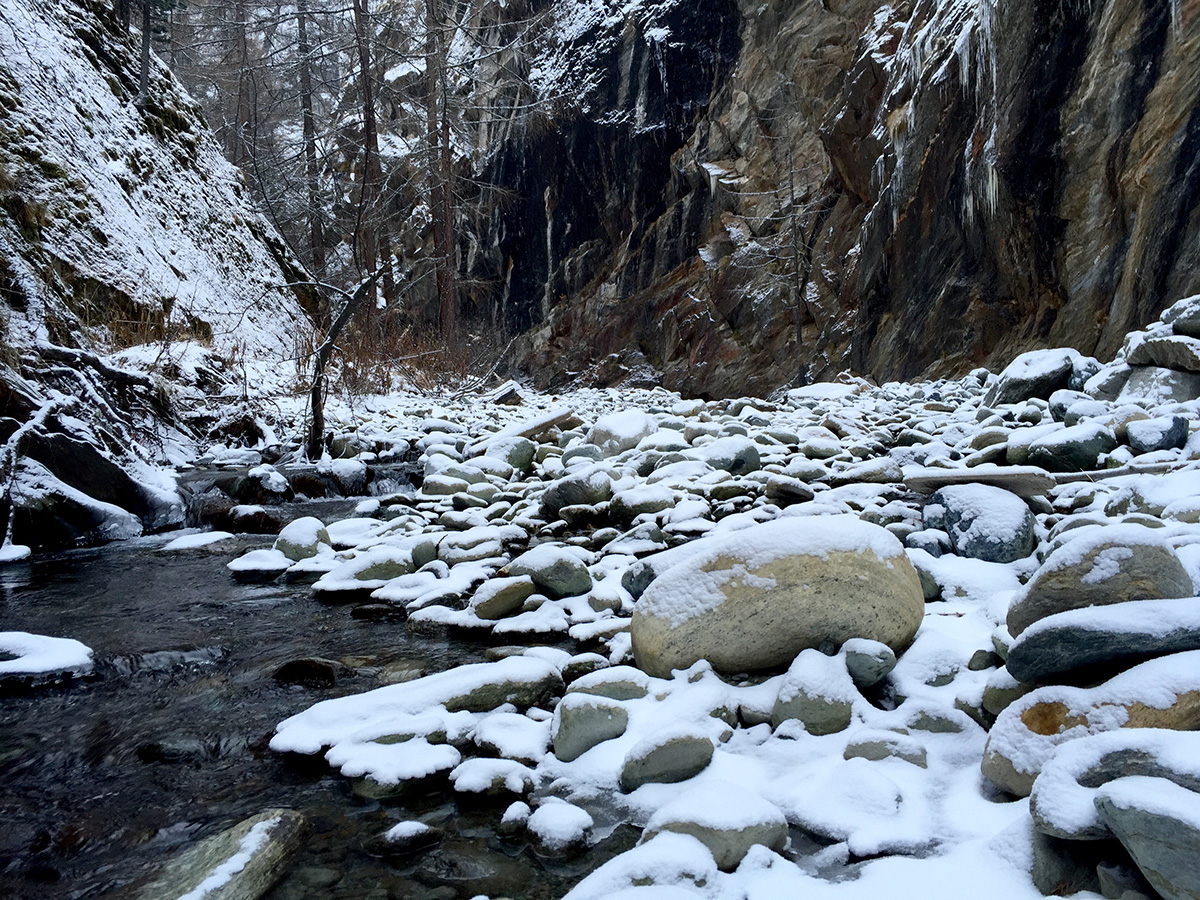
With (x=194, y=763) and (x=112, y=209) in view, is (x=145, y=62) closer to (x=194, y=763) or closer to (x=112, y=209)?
(x=112, y=209)

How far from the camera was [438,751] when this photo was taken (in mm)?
1885

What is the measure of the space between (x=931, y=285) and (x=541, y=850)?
11.0 meters

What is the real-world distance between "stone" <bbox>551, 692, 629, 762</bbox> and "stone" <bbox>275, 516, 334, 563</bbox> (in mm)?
2570

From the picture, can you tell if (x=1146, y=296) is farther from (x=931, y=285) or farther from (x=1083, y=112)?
(x=931, y=285)

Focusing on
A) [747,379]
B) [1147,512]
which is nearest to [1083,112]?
[1147,512]

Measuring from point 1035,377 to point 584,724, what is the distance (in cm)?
586

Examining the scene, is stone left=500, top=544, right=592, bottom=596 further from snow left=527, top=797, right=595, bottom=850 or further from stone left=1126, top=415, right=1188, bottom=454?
stone left=1126, top=415, right=1188, bottom=454

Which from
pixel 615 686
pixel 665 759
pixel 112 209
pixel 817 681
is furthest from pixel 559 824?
pixel 112 209

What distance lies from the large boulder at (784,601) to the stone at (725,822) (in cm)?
65

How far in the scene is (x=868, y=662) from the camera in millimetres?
2000

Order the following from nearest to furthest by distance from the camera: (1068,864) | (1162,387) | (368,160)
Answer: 1. (1068,864)
2. (1162,387)
3. (368,160)

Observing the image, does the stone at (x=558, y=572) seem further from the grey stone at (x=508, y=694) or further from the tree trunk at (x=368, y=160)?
the tree trunk at (x=368, y=160)

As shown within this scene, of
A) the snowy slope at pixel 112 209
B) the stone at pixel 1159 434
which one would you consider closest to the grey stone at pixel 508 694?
the stone at pixel 1159 434

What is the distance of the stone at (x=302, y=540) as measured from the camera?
13.2ft
